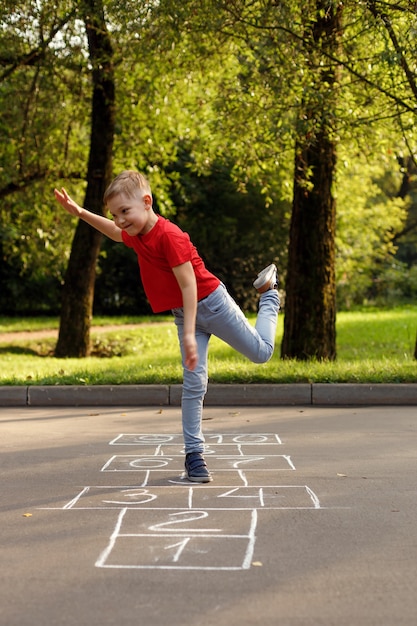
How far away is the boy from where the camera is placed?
582 centimetres

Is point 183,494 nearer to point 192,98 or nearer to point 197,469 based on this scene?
point 197,469

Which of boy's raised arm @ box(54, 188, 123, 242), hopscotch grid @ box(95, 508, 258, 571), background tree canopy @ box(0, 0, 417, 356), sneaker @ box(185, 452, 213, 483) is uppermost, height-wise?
background tree canopy @ box(0, 0, 417, 356)

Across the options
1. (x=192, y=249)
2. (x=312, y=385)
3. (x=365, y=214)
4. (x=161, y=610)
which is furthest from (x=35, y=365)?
(x=365, y=214)

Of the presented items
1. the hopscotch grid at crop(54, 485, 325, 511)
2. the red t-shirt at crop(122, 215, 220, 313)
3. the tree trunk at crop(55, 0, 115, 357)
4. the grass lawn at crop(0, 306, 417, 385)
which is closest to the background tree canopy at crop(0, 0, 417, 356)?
the tree trunk at crop(55, 0, 115, 357)

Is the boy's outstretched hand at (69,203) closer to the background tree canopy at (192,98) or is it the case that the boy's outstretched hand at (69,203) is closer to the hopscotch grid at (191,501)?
the hopscotch grid at (191,501)

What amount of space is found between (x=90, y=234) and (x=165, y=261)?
11923mm

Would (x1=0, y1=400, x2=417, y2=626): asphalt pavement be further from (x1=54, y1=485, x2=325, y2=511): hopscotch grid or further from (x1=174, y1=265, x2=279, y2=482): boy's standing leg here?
(x1=174, y1=265, x2=279, y2=482): boy's standing leg

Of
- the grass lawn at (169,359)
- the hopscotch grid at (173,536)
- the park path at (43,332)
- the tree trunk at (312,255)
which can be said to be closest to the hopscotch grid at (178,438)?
the hopscotch grid at (173,536)

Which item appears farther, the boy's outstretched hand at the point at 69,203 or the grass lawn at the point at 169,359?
the grass lawn at the point at 169,359

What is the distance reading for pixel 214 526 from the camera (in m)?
5.19

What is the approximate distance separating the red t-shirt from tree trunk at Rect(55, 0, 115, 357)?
10922 millimetres

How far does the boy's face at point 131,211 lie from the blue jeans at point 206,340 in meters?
0.63

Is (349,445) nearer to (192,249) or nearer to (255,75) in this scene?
(192,249)

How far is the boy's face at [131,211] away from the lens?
5859 millimetres
